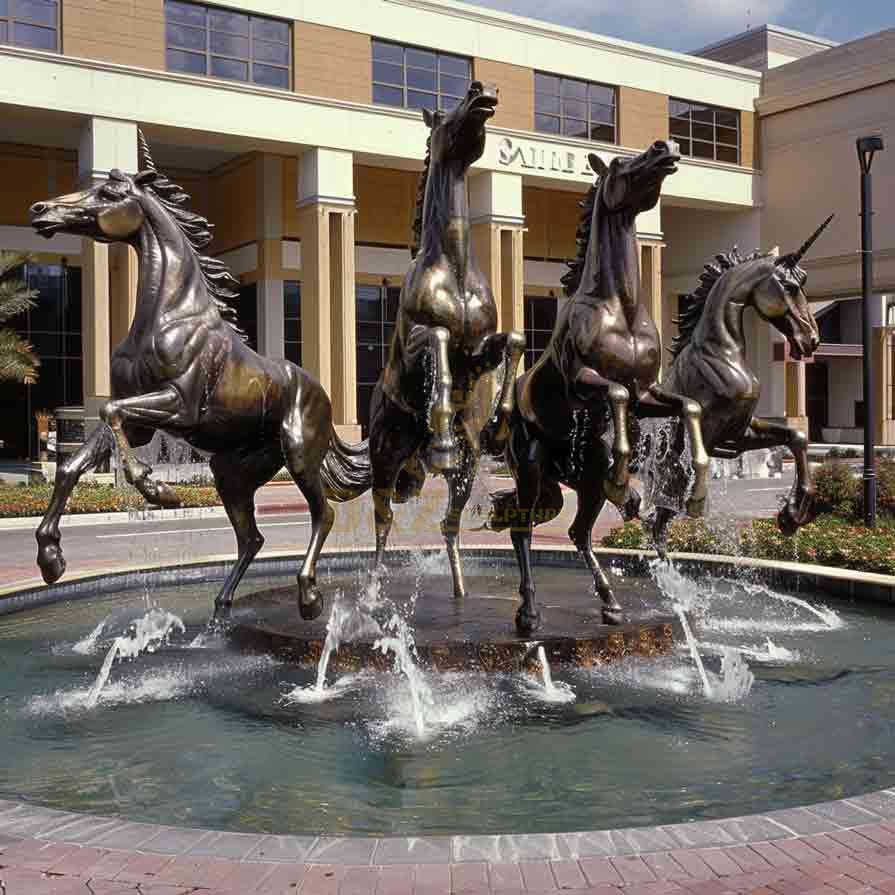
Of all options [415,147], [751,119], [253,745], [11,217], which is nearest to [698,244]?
[751,119]

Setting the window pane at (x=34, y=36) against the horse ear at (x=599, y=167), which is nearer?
the horse ear at (x=599, y=167)

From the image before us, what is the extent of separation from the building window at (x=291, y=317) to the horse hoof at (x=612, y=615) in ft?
104

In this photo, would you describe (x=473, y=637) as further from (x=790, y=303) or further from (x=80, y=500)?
(x=80, y=500)

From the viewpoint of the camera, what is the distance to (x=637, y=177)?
7074 millimetres

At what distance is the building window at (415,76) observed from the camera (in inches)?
1320

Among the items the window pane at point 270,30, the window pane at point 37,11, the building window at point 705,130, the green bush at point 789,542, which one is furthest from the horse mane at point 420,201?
the building window at point 705,130

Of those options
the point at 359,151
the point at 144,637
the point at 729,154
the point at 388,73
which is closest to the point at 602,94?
the point at 729,154

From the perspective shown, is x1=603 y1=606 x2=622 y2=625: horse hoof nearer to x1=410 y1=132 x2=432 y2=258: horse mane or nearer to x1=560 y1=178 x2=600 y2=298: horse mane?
x1=560 y1=178 x2=600 y2=298: horse mane

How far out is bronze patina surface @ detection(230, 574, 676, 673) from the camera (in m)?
7.04

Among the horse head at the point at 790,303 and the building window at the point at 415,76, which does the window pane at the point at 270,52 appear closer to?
the building window at the point at 415,76

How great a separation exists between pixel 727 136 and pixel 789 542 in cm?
3308

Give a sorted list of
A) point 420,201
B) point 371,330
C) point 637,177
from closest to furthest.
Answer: point 637,177, point 420,201, point 371,330

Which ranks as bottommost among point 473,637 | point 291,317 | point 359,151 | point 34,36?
point 473,637

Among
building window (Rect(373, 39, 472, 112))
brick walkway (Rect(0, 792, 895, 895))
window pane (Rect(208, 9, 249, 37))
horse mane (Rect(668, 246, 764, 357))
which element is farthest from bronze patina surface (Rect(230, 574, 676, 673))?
building window (Rect(373, 39, 472, 112))
